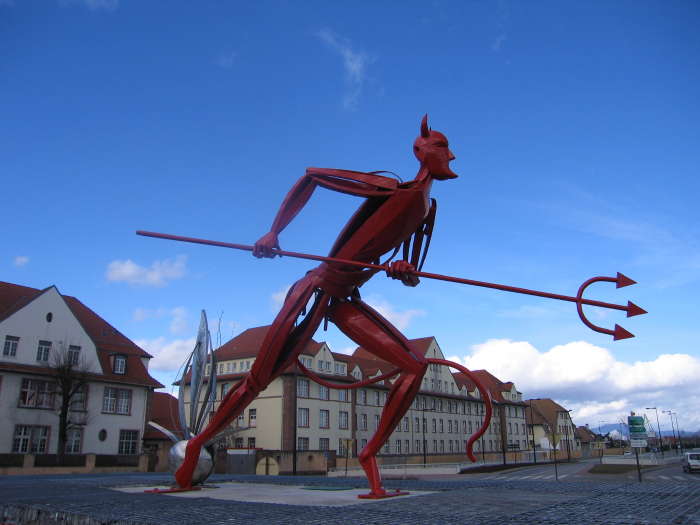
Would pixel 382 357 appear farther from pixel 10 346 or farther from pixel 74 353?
pixel 74 353

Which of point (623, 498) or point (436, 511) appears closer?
point (436, 511)

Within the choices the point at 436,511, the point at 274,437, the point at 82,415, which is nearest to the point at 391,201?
the point at 436,511

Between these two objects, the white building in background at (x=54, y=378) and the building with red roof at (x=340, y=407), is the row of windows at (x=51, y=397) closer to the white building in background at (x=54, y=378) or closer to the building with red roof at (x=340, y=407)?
the white building in background at (x=54, y=378)

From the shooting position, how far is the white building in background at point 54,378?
A: 115 ft

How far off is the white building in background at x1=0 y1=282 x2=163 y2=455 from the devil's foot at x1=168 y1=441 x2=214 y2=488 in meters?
26.9

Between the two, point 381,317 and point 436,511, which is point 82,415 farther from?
point 436,511

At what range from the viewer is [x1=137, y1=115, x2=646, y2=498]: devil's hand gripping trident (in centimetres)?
995

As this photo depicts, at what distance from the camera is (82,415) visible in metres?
37.8

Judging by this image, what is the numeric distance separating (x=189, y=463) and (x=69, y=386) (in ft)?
90.9

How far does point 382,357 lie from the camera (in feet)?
33.4

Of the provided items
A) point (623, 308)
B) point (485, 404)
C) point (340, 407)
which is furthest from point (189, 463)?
point (340, 407)

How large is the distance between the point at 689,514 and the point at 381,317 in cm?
554

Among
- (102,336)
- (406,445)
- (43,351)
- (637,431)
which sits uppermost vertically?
(102,336)

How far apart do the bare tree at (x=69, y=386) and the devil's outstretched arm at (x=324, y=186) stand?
30.6 metres
